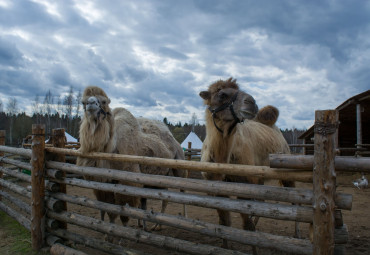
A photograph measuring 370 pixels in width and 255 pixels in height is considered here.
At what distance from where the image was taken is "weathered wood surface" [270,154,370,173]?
7.53 feet

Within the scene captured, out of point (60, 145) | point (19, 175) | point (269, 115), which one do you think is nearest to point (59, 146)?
point (60, 145)

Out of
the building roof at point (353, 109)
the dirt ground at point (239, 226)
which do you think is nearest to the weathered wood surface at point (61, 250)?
the dirt ground at point (239, 226)

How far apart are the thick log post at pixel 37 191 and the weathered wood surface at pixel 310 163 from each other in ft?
12.9

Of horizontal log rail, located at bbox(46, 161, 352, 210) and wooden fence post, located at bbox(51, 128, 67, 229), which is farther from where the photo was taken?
wooden fence post, located at bbox(51, 128, 67, 229)

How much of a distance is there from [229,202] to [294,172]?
0.77 metres

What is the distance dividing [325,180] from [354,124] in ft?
66.6

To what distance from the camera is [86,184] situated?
421 cm

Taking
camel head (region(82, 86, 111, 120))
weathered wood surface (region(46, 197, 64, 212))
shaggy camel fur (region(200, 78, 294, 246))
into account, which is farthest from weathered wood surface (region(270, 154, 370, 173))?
weathered wood surface (region(46, 197, 64, 212))

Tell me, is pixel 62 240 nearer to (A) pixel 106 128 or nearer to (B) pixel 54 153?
(B) pixel 54 153

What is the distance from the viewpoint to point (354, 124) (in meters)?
19.3

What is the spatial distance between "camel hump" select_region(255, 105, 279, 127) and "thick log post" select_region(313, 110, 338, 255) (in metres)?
4.28

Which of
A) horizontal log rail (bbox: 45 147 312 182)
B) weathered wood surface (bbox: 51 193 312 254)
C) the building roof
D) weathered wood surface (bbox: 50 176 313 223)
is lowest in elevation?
weathered wood surface (bbox: 51 193 312 254)

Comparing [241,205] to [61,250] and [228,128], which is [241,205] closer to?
[228,128]

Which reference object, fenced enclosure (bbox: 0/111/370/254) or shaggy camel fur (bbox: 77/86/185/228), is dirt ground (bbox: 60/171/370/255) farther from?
shaggy camel fur (bbox: 77/86/185/228)
